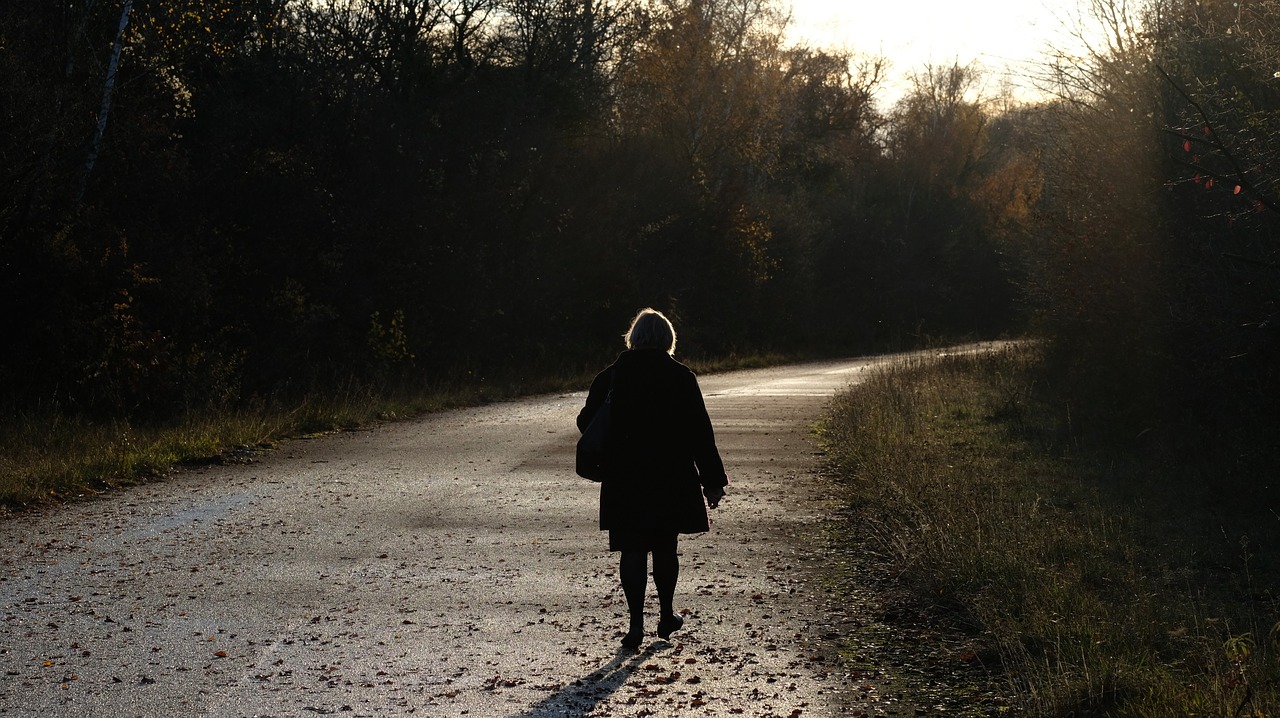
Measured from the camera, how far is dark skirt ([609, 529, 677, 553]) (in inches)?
287

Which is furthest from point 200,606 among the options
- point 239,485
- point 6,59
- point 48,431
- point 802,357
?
point 802,357

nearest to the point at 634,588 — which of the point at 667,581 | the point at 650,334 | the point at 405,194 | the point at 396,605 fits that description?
the point at 667,581

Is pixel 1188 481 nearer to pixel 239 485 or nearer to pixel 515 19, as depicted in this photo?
pixel 239 485

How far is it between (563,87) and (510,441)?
73.1 ft

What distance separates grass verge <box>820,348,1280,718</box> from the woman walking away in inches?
62.6

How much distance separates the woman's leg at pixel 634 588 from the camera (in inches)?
276

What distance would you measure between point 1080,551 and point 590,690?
14.5 feet

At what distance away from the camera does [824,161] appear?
64.1m

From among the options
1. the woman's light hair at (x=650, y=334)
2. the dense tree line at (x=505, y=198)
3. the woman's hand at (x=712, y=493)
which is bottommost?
the woman's hand at (x=712, y=493)

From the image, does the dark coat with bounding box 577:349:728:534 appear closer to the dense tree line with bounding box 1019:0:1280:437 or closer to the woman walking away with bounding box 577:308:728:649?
the woman walking away with bounding box 577:308:728:649

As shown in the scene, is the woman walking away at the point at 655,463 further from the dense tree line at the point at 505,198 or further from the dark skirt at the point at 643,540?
the dense tree line at the point at 505,198

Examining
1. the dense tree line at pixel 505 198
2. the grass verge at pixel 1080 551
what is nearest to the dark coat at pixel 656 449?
the grass verge at pixel 1080 551

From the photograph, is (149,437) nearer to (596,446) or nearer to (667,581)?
(596,446)

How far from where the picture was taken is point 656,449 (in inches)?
292
